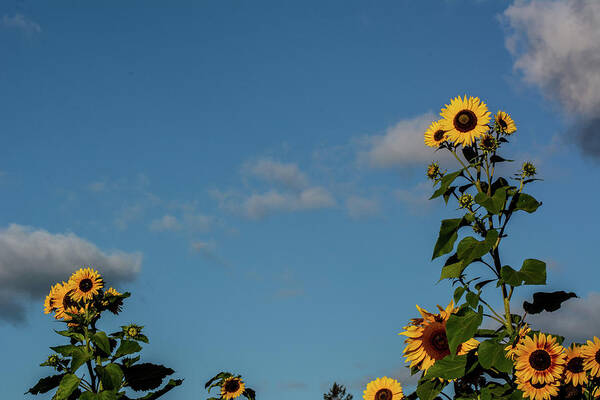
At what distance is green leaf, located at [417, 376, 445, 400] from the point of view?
19.3 feet

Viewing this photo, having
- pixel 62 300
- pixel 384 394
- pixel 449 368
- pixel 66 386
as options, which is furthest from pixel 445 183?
pixel 62 300

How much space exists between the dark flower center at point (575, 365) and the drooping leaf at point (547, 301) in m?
1.08

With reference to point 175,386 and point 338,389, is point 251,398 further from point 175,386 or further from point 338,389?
point 338,389

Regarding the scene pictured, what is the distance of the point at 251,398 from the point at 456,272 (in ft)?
22.6

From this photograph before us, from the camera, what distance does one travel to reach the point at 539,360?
6.04 m

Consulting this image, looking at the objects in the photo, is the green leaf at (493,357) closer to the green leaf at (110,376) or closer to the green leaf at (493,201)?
the green leaf at (493,201)

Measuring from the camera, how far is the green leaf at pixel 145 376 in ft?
28.0

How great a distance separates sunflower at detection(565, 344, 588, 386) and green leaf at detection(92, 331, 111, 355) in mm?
5536

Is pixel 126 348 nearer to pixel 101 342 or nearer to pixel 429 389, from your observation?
pixel 101 342

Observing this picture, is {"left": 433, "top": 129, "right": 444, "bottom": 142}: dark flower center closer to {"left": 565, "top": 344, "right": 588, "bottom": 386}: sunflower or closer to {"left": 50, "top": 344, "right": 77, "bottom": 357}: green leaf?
{"left": 565, "top": 344, "right": 588, "bottom": 386}: sunflower

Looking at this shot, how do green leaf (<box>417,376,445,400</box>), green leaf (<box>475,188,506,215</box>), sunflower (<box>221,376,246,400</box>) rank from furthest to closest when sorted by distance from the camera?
sunflower (<box>221,376,246,400</box>) < green leaf (<box>417,376,445,400</box>) < green leaf (<box>475,188,506,215</box>)

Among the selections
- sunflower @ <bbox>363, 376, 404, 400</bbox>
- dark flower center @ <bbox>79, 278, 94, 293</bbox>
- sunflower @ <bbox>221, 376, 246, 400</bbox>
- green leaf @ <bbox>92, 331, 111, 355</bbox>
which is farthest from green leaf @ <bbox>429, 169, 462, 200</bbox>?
sunflower @ <bbox>221, 376, 246, 400</bbox>

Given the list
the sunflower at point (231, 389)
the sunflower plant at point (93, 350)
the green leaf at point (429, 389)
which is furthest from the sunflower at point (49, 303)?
the green leaf at point (429, 389)

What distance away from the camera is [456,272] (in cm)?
570
